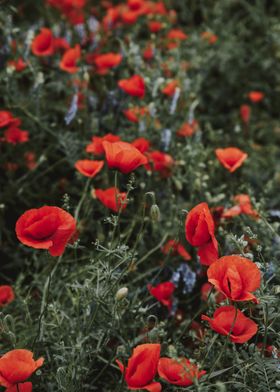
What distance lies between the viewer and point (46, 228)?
1435mm

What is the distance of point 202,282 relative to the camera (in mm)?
2080

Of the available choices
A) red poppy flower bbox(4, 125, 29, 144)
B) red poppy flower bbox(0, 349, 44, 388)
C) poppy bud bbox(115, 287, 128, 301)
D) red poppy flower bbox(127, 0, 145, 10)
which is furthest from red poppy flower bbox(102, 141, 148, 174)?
red poppy flower bbox(127, 0, 145, 10)

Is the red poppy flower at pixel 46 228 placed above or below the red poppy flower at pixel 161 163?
above

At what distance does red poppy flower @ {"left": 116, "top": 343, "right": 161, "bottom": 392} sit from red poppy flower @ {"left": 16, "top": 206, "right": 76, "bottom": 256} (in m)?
0.33

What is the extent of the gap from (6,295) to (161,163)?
32.5 inches

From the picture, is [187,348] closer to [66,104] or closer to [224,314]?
[224,314]

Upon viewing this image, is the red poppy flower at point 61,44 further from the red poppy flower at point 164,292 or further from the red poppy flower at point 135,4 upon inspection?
the red poppy flower at point 164,292

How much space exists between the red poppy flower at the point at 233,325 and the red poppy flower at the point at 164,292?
1.44ft

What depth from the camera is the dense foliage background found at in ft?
5.31

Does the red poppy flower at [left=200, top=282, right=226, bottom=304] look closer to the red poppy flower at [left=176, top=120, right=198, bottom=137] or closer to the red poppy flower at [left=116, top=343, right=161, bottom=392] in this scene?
the red poppy flower at [left=116, top=343, right=161, bottom=392]

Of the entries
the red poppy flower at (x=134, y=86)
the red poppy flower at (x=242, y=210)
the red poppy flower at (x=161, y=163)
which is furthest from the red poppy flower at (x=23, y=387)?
the red poppy flower at (x=134, y=86)

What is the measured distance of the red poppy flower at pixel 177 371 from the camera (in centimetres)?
132

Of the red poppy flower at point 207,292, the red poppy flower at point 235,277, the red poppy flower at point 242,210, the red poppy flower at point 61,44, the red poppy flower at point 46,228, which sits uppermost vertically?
the red poppy flower at point 46,228

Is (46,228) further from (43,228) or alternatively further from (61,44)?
(61,44)
